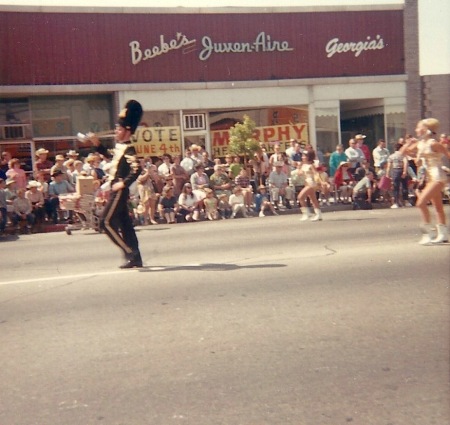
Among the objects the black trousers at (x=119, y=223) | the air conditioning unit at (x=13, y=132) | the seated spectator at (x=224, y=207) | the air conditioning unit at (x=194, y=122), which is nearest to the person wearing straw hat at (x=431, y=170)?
the black trousers at (x=119, y=223)

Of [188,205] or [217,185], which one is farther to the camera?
[217,185]

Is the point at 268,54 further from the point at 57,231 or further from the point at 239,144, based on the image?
the point at 57,231

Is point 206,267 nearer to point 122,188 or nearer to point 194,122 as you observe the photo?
point 122,188

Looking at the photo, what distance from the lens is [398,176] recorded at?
19016mm

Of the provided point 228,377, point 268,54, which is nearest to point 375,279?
point 228,377

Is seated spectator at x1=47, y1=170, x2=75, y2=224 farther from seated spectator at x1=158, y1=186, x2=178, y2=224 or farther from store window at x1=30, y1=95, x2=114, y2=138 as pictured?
store window at x1=30, y1=95, x2=114, y2=138

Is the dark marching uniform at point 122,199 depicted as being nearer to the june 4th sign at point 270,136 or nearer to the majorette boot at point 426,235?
the majorette boot at point 426,235

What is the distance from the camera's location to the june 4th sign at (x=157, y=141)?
78.2 ft

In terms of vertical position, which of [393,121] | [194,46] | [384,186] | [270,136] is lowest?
[384,186]

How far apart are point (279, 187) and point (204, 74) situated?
7294 millimetres

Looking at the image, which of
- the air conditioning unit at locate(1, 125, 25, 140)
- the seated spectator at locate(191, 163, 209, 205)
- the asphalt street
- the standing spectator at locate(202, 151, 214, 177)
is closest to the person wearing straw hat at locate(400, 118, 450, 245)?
the asphalt street

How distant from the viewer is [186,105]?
2431cm

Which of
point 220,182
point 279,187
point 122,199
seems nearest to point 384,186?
point 279,187

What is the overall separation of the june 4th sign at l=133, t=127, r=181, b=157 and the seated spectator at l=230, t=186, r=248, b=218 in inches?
259
